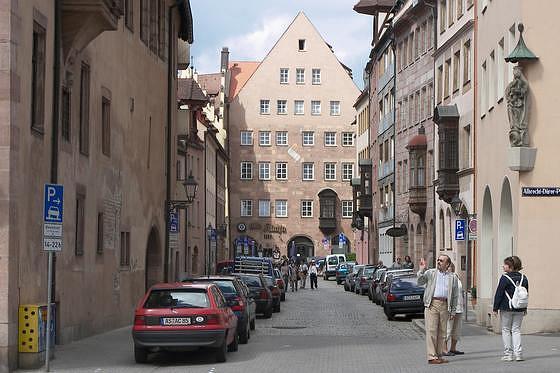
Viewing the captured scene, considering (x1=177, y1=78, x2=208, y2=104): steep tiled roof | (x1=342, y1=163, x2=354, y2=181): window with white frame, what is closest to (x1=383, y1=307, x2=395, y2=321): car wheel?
(x1=177, y1=78, x2=208, y2=104): steep tiled roof

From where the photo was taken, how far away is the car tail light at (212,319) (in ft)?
66.2

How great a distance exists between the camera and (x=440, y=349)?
2030 centimetres

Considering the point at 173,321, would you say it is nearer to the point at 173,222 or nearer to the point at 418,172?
the point at 173,222

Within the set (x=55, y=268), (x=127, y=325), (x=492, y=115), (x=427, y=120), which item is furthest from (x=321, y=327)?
(x=427, y=120)

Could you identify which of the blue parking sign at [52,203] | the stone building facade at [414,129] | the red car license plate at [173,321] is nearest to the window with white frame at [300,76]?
the stone building facade at [414,129]

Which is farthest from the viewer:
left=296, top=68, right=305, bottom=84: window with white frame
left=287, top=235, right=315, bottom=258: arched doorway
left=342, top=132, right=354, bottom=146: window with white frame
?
left=342, top=132, right=354, bottom=146: window with white frame

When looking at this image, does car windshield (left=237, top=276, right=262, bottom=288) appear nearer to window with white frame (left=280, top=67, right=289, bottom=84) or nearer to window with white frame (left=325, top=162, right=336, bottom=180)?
window with white frame (left=280, top=67, right=289, bottom=84)

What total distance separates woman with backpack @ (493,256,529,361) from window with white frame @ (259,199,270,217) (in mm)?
84539

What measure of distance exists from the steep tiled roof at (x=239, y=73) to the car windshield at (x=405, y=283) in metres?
69.0

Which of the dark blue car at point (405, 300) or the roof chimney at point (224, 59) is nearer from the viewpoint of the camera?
the dark blue car at point (405, 300)

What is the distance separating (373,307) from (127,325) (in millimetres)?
15270

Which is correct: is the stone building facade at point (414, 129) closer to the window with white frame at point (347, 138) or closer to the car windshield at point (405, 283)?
the car windshield at point (405, 283)

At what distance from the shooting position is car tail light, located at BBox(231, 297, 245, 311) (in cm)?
2527

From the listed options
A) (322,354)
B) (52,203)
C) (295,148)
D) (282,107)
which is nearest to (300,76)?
(282,107)
